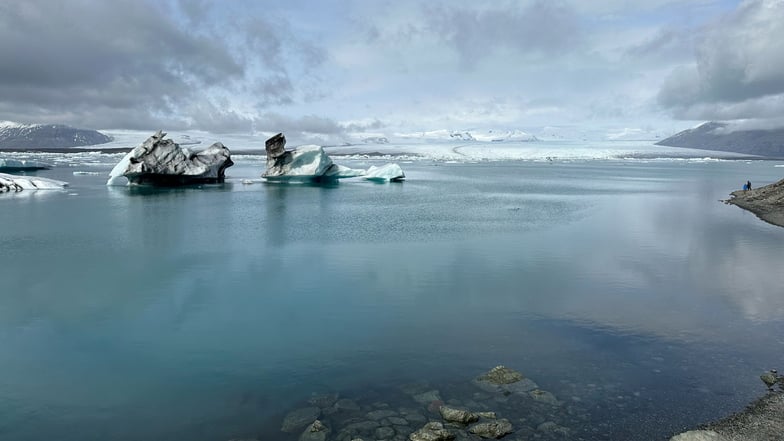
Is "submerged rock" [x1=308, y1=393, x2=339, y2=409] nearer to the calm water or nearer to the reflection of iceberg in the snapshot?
the calm water

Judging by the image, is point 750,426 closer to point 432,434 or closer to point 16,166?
point 432,434

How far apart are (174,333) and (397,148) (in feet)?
356

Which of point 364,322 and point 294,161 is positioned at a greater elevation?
point 294,161

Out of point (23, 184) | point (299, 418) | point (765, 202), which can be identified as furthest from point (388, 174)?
point (299, 418)

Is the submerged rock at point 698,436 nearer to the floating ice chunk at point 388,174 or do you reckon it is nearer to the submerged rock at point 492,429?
the submerged rock at point 492,429

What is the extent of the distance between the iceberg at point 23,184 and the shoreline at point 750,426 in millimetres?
29868

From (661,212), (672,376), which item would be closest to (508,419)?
(672,376)

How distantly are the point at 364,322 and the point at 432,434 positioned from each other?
325 centimetres

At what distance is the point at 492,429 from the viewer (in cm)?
480

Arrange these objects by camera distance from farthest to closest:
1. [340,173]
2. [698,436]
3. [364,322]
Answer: [340,173] → [364,322] → [698,436]

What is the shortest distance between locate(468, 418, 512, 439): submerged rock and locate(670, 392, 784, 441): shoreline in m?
1.36

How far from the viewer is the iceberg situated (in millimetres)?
26136

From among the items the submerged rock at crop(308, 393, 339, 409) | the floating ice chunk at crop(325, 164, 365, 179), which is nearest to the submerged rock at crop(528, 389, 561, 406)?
the submerged rock at crop(308, 393, 339, 409)

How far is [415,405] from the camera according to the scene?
210 inches
